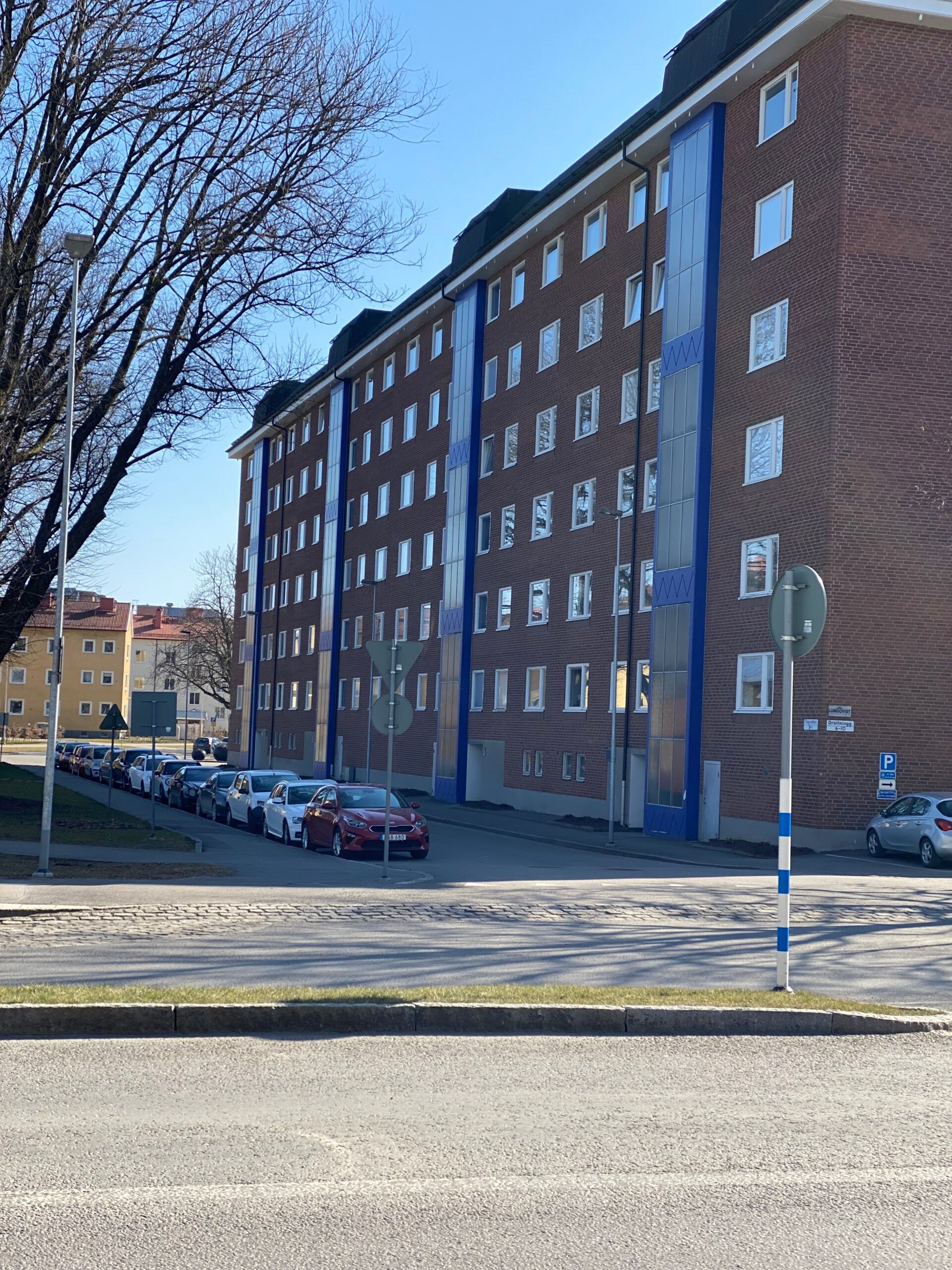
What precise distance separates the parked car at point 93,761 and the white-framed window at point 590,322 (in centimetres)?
2846

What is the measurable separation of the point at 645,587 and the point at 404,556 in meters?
21.2

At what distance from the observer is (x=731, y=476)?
3159 cm

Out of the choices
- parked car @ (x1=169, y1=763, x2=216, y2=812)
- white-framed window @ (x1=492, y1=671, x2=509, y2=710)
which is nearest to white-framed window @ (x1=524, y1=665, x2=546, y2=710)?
white-framed window @ (x1=492, y1=671, x2=509, y2=710)

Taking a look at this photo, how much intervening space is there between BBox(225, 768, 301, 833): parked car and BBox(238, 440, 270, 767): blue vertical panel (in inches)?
1607

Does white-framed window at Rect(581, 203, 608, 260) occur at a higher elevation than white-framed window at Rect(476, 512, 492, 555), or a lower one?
higher

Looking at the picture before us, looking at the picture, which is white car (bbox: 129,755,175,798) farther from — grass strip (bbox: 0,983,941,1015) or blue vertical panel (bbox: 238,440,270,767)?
grass strip (bbox: 0,983,941,1015)

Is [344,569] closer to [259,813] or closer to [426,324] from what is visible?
[426,324]

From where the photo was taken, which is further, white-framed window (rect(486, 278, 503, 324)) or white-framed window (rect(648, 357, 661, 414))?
white-framed window (rect(486, 278, 503, 324))

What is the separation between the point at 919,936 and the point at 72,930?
874 cm

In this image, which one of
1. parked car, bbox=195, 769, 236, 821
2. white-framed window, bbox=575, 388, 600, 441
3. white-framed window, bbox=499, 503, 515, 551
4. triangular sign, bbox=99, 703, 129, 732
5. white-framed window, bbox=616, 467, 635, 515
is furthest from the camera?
white-framed window, bbox=499, 503, 515, 551

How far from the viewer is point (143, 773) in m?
48.3

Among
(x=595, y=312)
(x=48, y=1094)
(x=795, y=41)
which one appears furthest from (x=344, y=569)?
(x=48, y=1094)

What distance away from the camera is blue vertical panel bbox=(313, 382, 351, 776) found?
62781 millimetres

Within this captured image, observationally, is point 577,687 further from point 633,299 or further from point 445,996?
point 445,996
